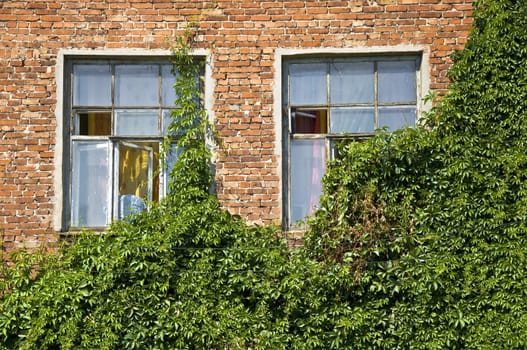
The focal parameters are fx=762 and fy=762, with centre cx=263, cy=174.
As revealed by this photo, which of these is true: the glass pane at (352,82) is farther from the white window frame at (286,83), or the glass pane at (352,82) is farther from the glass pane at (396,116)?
the glass pane at (396,116)

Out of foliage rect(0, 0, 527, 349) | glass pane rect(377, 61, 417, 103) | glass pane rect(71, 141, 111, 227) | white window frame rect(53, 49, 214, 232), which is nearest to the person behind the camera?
foliage rect(0, 0, 527, 349)

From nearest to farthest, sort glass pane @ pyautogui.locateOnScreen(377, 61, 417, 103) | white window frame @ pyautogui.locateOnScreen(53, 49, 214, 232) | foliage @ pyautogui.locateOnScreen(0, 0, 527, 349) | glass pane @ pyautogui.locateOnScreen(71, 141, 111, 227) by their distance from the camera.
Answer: foliage @ pyautogui.locateOnScreen(0, 0, 527, 349) → white window frame @ pyautogui.locateOnScreen(53, 49, 214, 232) → glass pane @ pyautogui.locateOnScreen(71, 141, 111, 227) → glass pane @ pyautogui.locateOnScreen(377, 61, 417, 103)

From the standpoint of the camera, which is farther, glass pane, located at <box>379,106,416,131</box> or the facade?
glass pane, located at <box>379,106,416,131</box>

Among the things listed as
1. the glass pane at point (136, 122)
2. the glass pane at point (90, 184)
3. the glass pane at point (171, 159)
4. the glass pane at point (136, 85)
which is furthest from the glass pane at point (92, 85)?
the glass pane at point (171, 159)

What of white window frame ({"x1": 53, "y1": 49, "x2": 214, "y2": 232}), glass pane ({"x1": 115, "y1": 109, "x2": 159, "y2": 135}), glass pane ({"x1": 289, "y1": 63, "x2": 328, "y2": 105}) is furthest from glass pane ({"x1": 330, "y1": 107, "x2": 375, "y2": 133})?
glass pane ({"x1": 115, "y1": 109, "x2": 159, "y2": 135})

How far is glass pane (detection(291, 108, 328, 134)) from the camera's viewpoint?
9.31m


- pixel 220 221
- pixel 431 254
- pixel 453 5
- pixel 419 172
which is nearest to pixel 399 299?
pixel 431 254

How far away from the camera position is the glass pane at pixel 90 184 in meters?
9.19

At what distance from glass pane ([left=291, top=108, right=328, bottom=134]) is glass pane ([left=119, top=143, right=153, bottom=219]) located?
5.94ft

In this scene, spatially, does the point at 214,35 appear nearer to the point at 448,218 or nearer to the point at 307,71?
the point at 307,71

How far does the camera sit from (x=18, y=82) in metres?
9.16

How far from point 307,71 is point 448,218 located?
2.45 meters

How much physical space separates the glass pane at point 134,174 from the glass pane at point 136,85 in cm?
55

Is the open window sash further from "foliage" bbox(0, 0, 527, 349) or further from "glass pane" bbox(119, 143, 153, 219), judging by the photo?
"foliage" bbox(0, 0, 527, 349)
